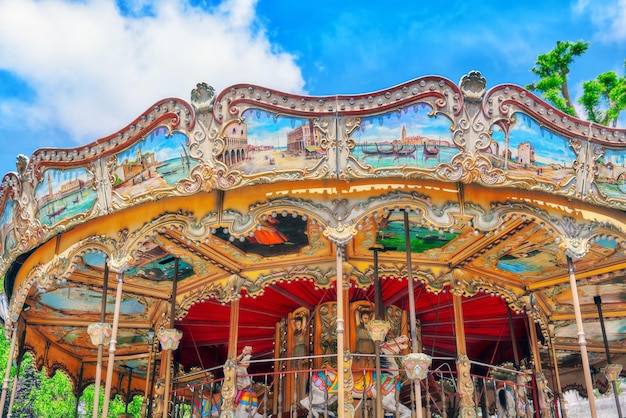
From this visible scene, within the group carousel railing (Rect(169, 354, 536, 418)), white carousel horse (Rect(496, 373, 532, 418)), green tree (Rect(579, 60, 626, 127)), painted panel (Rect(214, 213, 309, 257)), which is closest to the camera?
painted panel (Rect(214, 213, 309, 257))

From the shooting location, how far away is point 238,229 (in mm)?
8672

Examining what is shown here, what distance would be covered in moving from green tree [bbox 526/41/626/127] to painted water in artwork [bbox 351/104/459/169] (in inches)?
451

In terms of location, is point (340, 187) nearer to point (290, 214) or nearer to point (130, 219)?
point (290, 214)

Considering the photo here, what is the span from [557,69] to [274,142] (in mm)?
14249

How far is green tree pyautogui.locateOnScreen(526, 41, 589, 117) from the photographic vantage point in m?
18.9

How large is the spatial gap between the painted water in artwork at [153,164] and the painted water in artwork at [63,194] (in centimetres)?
56

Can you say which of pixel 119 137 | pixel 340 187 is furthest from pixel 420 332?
pixel 119 137

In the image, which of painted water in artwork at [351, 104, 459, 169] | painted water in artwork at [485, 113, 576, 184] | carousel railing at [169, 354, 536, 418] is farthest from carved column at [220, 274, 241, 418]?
painted water in artwork at [485, 113, 576, 184]

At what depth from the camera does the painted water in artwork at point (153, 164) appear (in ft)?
27.7

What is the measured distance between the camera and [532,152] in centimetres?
829

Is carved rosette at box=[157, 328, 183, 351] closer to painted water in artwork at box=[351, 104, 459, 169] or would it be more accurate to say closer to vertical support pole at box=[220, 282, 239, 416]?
vertical support pole at box=[220, 282, 239, 416]

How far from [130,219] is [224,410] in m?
3.24

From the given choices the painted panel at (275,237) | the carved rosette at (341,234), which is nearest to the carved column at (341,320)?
the carved rosette at (341,234)

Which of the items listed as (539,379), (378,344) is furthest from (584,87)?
(378,344)
